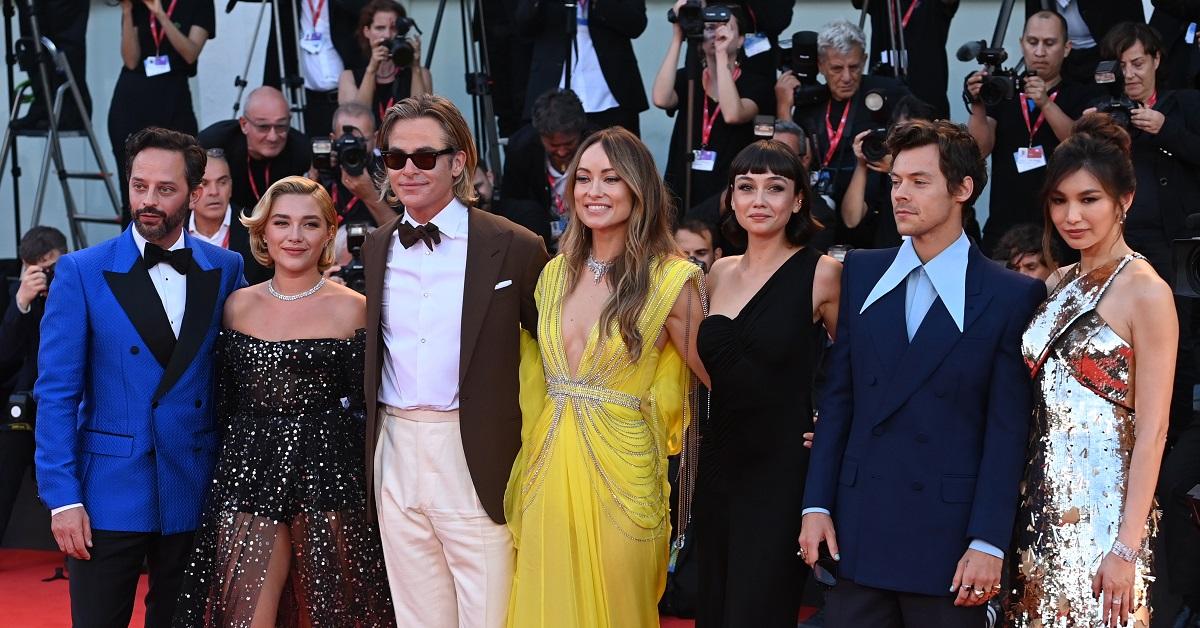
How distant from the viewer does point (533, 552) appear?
11.8 ft

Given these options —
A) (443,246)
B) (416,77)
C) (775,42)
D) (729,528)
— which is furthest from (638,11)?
(729,528)

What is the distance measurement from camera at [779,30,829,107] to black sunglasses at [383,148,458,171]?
120 inches

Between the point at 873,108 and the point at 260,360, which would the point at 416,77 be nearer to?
the point at 873,108

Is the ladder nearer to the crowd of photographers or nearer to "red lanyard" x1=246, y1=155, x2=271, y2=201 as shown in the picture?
the crowd of photographers

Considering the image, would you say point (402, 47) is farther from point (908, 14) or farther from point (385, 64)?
point (908, 14)

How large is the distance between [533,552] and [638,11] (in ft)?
13.5

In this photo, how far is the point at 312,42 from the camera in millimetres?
8125

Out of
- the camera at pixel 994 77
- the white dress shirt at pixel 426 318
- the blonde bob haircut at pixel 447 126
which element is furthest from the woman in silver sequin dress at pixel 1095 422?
the camera at pixel 994 77

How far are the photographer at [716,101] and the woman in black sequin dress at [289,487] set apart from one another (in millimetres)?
3031

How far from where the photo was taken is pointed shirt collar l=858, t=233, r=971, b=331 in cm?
321

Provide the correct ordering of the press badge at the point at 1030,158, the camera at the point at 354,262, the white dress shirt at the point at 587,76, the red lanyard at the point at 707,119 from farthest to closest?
1. the white dress shirt at the point at 587,76
2. the red lanyard at the point at 707,119
3. the press badge at the point at 1030,158
4. the camera at the point at 354,262

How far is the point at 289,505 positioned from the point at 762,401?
132 centimetres

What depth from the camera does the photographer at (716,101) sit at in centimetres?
658

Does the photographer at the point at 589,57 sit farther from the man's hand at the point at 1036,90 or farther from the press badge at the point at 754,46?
the man's hand at the point at 1036,90
